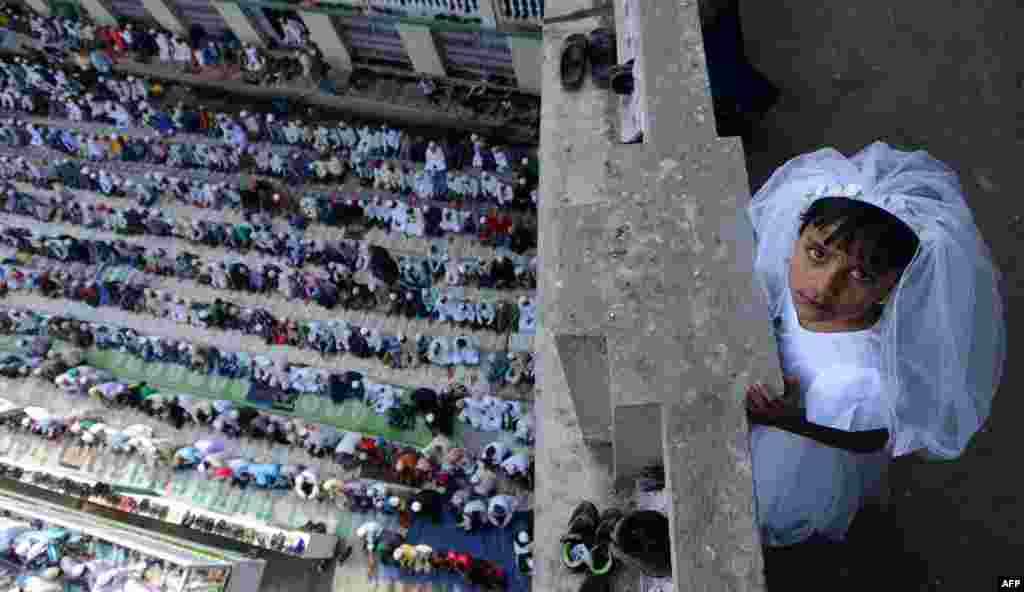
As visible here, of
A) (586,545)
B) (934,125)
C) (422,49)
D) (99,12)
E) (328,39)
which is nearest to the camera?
(586,545)

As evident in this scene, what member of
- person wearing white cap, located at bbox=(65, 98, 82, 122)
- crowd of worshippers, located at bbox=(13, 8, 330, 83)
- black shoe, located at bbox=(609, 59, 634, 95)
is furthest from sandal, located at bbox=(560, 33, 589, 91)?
person wearing white cap, located at bbox=(65, 98, 82, 122)

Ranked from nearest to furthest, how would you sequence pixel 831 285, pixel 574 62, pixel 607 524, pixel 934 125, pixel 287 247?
pixel 831 285 < pixel 607 524 < pixel 574 62 < pixel 934 125 < pixel 287 247

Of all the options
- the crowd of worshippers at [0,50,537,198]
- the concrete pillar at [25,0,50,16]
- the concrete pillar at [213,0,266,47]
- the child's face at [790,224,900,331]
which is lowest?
the child's face at [790,224,900,331]

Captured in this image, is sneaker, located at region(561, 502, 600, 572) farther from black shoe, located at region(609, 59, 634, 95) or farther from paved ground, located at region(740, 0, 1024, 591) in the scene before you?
black shoe, located at region(609, 59, 634, 95)

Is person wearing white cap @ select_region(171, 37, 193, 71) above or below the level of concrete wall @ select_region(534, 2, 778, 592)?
above

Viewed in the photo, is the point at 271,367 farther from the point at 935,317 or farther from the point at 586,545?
the point at 935,317

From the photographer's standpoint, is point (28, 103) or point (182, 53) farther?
point (28, 103)

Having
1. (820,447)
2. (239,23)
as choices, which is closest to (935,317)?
(820,447)

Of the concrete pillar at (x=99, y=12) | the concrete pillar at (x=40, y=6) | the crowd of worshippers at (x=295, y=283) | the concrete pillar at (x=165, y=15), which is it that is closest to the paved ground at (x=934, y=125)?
the crowd of worshippers at (x=295, y=283)
